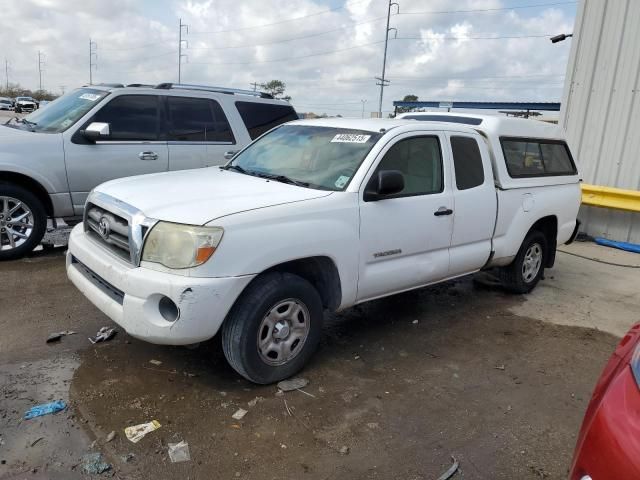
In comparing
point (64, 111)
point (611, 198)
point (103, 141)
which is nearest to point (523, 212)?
point (611, 198)

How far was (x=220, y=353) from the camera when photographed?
13.3ft

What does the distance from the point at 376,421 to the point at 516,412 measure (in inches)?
38.4

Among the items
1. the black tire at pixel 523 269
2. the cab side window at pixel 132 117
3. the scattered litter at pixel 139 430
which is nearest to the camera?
the scattered litter at pixel 139 430

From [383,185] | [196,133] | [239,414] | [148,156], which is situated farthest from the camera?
[196,133]

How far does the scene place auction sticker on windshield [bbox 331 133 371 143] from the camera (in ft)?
13.9

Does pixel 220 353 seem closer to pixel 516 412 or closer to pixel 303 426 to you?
pixel 303 426

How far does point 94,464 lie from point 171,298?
93cm

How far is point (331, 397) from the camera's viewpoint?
3.56 metres

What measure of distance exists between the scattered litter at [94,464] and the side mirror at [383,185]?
2334 mm

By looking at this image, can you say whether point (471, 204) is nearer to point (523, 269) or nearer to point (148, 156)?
point (523, 269)

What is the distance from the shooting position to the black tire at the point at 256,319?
3.33 metres

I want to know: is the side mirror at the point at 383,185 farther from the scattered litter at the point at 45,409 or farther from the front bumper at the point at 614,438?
the scattered litter at the point at 45,409

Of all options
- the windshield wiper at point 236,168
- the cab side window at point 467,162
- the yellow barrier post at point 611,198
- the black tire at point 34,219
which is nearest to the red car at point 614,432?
the cab side window at point 467,162

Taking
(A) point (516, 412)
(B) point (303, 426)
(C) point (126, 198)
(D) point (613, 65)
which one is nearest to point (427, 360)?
(A) point (516, 412)
